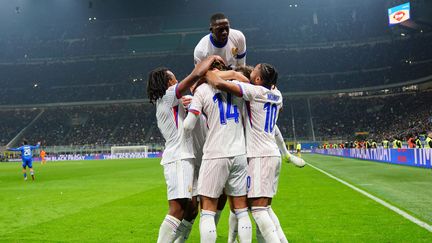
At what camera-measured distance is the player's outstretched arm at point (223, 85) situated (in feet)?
14.8

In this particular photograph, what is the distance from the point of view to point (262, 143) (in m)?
4.94

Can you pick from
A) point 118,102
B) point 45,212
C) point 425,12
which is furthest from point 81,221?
point 118,102

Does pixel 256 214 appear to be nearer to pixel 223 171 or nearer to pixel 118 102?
pixel 223 171

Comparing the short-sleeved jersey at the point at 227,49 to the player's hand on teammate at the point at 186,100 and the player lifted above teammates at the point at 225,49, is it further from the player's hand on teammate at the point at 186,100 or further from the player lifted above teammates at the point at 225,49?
the player's hand on teammate at the point at 186,100

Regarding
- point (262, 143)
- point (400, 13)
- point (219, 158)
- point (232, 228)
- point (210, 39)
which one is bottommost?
point (232, 228)

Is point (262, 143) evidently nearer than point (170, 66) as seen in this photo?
Yes

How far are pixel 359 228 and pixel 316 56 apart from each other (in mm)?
66185

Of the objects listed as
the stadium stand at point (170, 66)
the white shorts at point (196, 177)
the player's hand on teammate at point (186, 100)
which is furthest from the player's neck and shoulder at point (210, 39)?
the stadium stand at point (170, 66)

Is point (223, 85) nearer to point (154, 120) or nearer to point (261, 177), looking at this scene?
point (261, 177)

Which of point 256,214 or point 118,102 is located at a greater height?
point 118,102

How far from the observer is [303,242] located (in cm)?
632

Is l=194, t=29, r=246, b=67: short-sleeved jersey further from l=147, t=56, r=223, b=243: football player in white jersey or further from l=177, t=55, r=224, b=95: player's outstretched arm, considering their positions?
l=177, t=55, r=224, b=95: player's outstretched arm

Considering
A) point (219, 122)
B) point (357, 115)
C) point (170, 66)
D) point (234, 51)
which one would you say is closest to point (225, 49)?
point (234, 51)

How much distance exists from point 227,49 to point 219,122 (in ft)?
4.83
